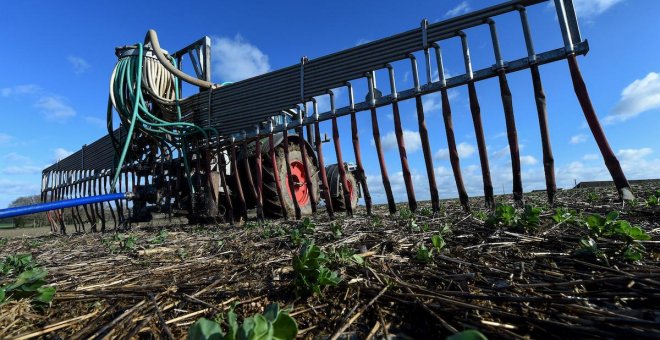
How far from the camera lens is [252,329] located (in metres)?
0.91

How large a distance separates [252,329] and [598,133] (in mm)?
4206

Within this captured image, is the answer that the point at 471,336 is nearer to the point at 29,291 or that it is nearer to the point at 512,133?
the point at 29,291

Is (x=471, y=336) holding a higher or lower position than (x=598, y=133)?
lower

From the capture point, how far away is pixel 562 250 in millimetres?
1809

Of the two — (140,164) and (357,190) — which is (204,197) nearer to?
(140,164)

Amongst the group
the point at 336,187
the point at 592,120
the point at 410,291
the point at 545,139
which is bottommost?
the point at 410,291

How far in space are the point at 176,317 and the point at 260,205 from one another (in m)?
5.10

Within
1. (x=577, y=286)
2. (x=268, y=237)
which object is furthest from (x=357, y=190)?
(x=577, y=286)

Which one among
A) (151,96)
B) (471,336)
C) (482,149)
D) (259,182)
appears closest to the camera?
(471,336)

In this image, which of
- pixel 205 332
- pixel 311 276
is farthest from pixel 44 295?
pixel 311 276

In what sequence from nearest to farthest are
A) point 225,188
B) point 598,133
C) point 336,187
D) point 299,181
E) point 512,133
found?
point 598,133 < point 512,133 < point 225,188 < point 299,181 < point 336,187

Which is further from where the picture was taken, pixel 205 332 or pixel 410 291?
pixel 410 291

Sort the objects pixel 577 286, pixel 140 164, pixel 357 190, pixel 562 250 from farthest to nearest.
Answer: pixel 357 190
pixel 140 164
pixel 562 250
pixel 577 286

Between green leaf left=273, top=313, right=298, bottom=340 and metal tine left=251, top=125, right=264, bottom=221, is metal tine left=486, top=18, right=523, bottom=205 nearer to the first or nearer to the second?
green leaf left=273, top=313, right=298, bottom=340
